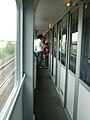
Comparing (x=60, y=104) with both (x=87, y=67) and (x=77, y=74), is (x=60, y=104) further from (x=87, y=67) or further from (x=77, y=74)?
(x=87, y=67)

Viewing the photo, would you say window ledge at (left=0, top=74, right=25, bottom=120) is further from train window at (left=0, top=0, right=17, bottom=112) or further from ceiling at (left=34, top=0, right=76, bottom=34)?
ceiling at (left=34, top=0, right=76, bottom=34)

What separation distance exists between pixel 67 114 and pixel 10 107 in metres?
2.71

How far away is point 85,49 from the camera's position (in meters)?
2.88

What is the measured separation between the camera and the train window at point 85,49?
277 centimetres

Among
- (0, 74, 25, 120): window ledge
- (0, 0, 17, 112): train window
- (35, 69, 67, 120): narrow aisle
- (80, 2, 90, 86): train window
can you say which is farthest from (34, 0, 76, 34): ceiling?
(35, 69, 67, 120): narrow aisle

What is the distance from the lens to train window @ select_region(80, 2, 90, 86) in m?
2.77

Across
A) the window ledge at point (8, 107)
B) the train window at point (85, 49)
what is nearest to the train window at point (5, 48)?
the window ledge at point (8, 107)

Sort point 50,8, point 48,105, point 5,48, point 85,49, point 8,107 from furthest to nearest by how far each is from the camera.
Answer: point 48,105 → point 50,8 → point 85,49 → point 5,48 → point 8,107

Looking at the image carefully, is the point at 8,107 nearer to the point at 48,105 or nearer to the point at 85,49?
the point at 85,49

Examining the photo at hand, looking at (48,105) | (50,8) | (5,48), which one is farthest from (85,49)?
(48,105)

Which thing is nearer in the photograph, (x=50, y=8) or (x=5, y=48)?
(x=5, y=48)

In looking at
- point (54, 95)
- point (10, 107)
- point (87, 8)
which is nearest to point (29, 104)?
point (10, 107)

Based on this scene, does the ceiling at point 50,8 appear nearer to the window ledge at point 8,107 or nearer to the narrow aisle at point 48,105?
the window ledge at point 8,107

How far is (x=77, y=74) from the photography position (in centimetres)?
321
